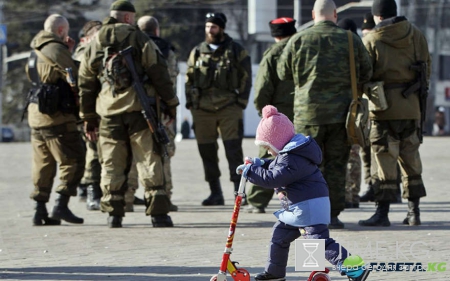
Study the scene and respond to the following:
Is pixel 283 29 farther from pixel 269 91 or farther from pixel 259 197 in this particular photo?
pixel 259 197

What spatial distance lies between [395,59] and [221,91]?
9.85ft

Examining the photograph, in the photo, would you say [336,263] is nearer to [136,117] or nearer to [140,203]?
[136,117]

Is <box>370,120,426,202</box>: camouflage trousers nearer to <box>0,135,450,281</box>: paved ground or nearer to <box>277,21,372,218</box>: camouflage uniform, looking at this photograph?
<box>0,135,450,281</box>: paved ground

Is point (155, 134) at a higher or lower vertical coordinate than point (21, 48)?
higher

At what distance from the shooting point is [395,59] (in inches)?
391

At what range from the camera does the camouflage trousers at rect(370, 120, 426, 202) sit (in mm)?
9945

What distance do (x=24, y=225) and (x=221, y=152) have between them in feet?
48.4

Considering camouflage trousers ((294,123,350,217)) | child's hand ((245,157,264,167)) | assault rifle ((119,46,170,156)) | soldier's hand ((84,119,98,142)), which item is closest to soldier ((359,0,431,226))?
camouflage trousers ((294,123,350,217))

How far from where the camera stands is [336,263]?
627 cm

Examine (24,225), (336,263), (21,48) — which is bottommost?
(21,48)

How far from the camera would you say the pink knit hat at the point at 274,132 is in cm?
649

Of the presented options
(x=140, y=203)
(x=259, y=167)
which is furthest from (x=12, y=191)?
(x=259, y=167)

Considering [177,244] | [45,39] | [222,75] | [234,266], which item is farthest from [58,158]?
[234,266]

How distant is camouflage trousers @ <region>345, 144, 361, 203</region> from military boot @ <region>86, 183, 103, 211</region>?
284 centimetres
